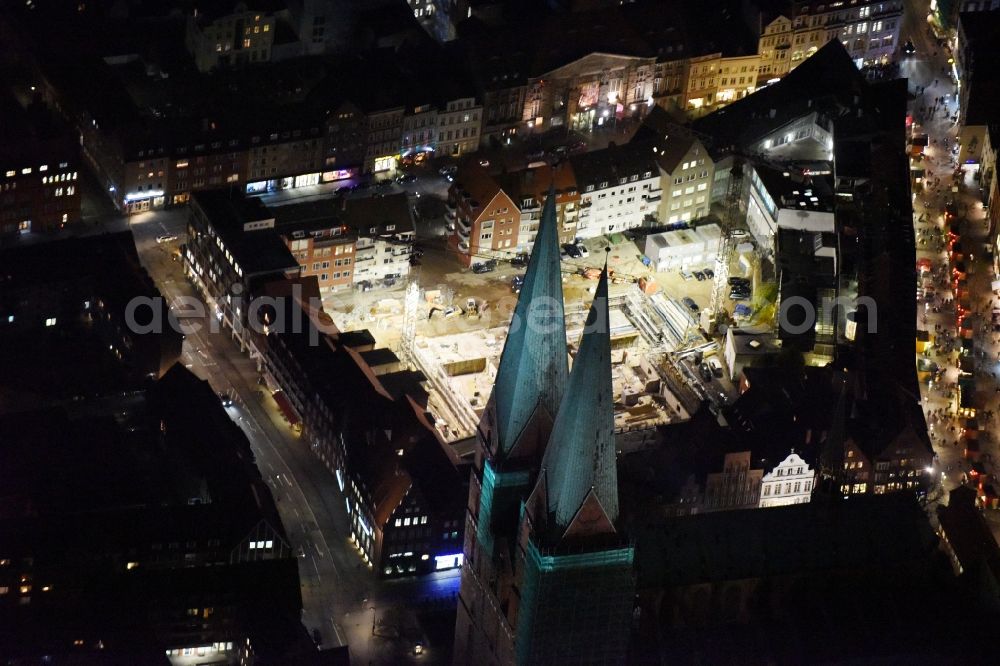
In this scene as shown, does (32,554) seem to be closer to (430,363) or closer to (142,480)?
(142,480)

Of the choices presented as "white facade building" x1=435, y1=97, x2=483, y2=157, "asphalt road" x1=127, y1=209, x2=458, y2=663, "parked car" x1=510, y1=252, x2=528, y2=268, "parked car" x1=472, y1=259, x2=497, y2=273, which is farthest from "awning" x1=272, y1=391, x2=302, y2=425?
"white facade building" x1=435, y1=97, x2=483, y2=157

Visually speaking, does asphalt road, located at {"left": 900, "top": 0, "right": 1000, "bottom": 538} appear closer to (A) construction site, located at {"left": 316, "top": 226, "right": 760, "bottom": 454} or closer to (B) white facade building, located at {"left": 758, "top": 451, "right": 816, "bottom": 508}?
(B) white facade building, located at {"left": 758, "top": 451, "right": 816, "bottom": 508}

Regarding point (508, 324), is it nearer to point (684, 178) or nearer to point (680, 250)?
point (680, 250)

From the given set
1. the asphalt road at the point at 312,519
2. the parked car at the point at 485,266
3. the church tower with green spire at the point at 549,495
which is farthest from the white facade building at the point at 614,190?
the church tower with green spire at the point at 549,495

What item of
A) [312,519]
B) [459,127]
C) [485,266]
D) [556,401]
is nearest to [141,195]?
[485,266]

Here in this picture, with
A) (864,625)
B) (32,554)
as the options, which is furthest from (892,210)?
(32,554)

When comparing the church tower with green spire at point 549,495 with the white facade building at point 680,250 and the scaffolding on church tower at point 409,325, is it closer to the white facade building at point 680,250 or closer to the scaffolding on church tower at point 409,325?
the scaffolding on church tower at point 409,325

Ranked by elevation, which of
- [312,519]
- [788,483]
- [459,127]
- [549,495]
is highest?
[459,127]
